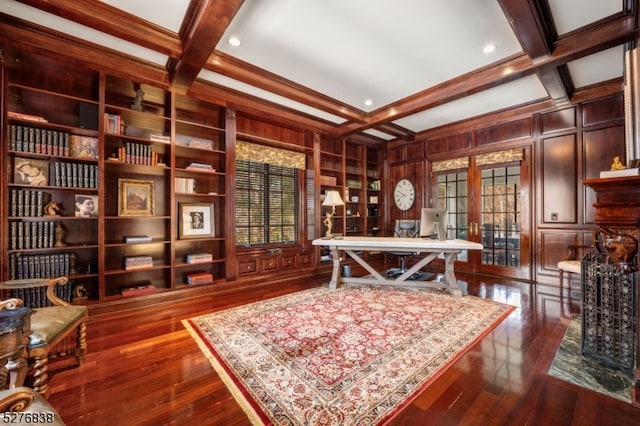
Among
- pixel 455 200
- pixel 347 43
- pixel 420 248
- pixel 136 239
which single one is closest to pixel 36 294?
pixel 136 239

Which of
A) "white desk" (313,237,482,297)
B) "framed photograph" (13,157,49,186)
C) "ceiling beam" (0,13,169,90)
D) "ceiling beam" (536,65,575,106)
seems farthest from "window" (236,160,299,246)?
"ceiling beam" (536,65,575,106)

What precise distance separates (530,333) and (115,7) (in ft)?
15.5

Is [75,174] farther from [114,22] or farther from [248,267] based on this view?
[248,267]

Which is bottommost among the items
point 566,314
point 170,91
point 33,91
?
point 566,314

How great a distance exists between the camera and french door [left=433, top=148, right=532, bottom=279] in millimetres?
4492

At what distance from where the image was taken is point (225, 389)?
1.71 metres

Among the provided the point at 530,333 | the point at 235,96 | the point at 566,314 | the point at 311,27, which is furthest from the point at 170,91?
the point at 566,314

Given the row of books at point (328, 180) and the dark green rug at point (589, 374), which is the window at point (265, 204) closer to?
the row of books at point (328, 180)

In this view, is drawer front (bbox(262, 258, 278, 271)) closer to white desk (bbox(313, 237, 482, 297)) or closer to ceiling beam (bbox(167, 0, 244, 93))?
white desk (bbox(313, 237, 482, 297))

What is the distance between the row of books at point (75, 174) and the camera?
2.85 meters

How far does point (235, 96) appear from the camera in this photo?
400cm

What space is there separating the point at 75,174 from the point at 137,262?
1171 mm

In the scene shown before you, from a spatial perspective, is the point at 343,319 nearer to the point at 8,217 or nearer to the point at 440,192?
the point at 8,217

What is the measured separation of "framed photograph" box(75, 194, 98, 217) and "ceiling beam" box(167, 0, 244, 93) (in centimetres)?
173
